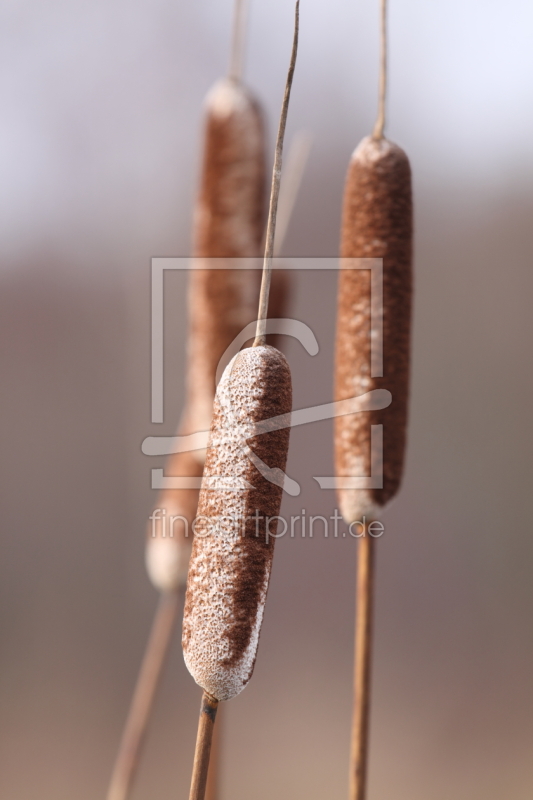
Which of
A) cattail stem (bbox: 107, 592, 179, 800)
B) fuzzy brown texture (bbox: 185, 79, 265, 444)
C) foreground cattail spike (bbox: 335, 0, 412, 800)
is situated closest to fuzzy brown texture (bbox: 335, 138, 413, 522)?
foreground cattail spike (bbox: 335, 0, 412, 800)

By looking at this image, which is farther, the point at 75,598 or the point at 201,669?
the point at 75,598

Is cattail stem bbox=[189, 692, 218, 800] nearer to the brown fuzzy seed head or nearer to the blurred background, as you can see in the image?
the brown fuzzy seed head

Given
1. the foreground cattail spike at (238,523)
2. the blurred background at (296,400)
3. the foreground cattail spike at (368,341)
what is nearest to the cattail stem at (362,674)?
the foreground cattail spike at (368,341)

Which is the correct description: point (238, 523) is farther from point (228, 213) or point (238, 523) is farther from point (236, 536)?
point (228, 213)

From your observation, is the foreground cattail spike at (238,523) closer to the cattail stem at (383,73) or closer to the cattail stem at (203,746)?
the cattail stem at (203,746)

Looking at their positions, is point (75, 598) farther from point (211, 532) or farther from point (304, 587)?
point (211, 532)

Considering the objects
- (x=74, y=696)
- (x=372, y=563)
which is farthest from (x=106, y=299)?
(x=372, y=563)
